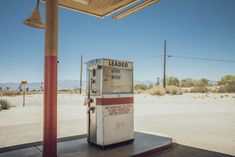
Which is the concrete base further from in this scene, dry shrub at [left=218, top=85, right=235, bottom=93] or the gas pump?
dry shrub at [left=218, top=85, right=235, bottom=93]

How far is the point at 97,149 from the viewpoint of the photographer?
555 centimetres

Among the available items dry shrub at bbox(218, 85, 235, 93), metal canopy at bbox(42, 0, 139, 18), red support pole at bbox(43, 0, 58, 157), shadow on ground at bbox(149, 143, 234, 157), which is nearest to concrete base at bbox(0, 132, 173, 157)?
shadow on ground at bbox(149, 143, 234, 157)

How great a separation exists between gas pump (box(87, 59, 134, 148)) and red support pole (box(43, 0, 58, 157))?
1.27 metres

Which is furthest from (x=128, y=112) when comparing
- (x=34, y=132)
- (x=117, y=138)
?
(x=34, y=132)

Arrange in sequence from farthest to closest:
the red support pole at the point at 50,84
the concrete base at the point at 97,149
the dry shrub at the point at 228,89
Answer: the dry shrub at the point at 228,89
the concrete base at the point at 97,149
the red support pole at the point at 50,84

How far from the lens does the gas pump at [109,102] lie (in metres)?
5.62

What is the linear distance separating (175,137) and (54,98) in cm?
456

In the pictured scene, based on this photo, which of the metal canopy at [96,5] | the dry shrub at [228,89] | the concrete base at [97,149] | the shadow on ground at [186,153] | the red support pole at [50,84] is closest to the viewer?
the red support pole at [50,84]

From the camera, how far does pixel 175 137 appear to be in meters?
7.41

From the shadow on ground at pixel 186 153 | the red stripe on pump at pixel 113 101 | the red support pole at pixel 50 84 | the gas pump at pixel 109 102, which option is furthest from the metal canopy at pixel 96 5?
the shadow on ground at pixel 186 153

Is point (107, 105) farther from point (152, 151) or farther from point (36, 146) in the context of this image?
point (36, 146)

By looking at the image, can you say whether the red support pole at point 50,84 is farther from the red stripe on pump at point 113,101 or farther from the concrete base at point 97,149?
the red stripe on pump at point 113,101

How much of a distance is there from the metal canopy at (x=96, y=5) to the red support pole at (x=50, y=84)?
90.7 inches

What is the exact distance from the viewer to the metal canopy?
6.86 meters
